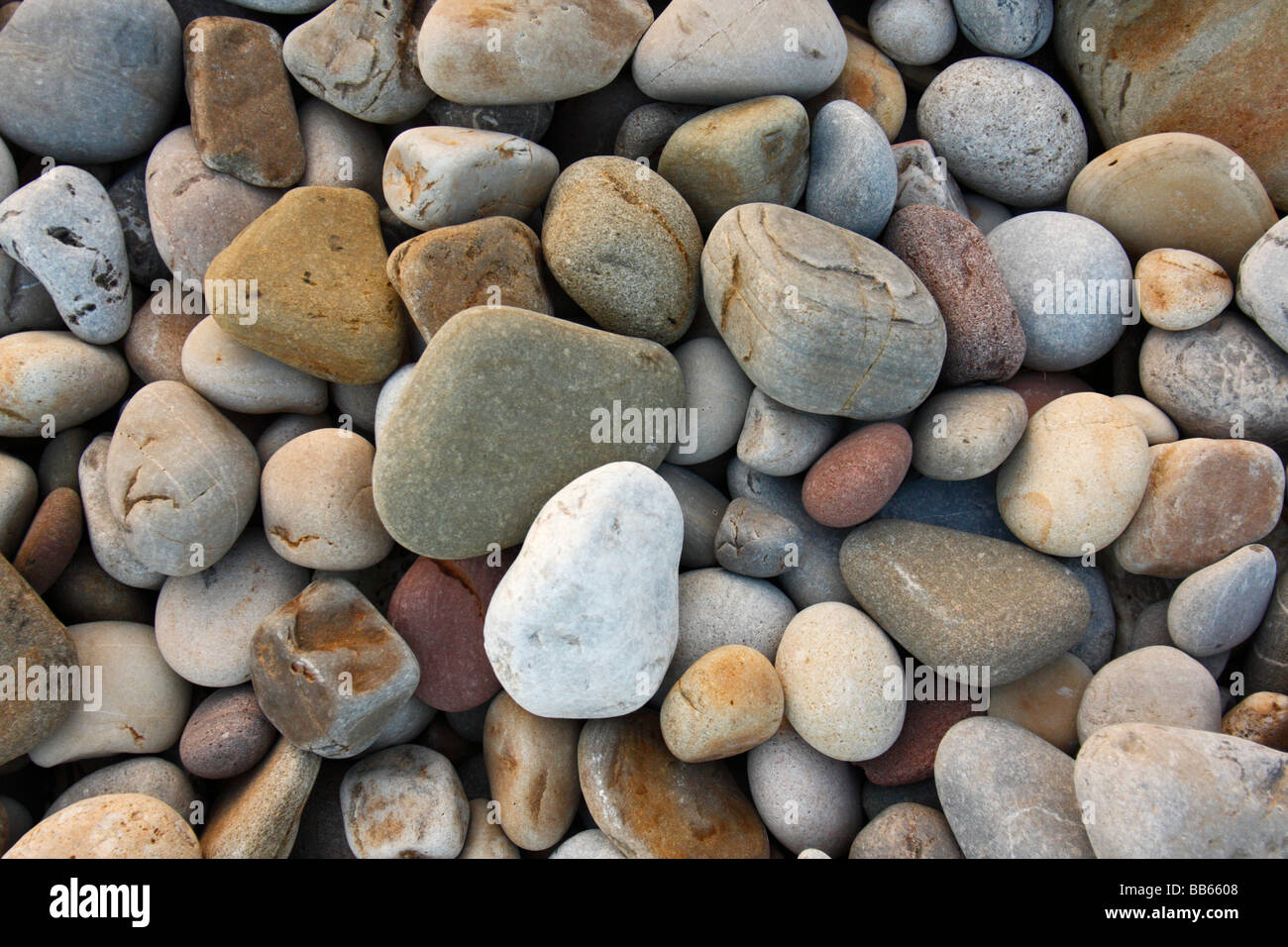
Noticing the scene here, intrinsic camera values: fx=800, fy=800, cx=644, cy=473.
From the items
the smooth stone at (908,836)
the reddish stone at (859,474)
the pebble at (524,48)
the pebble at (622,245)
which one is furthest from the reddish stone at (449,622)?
the pebble at (524,48)

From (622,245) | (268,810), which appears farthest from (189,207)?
(268,810)

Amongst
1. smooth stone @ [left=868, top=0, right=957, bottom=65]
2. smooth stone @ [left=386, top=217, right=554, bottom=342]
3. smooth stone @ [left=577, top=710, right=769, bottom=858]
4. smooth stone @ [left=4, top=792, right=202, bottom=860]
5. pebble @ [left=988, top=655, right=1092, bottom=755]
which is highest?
smooth stone @ [left=868, top=0, right=957, bottom=65]

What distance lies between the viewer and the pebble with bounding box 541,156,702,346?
8.13ft

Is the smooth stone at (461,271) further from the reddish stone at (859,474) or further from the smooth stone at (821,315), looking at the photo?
the reddish stone at (859,474)

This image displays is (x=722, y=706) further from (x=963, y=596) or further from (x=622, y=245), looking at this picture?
(x=622, y=245)

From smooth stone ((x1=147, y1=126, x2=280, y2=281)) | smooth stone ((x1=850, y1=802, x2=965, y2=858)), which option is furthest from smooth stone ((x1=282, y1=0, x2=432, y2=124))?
smooth stone ((x1=850, y1=802, x2=965, y2=858))

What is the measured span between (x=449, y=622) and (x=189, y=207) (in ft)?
5.32

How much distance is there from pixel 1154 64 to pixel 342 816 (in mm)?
3744

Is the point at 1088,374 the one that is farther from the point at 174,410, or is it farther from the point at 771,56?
the point at 174,410

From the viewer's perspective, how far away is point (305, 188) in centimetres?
262

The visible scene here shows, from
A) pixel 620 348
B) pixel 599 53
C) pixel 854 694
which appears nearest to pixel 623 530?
pixel 620 348

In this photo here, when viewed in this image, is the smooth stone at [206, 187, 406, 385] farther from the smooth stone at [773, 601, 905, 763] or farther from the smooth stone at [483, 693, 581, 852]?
the smooth stone at [773, 601, 905, 763]

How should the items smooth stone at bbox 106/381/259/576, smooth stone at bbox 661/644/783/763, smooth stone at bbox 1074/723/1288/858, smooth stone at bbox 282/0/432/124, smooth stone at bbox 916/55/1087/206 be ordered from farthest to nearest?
smooth stone at bbox 916/55/1087/206 < smooth stone at bbox 282/0/432/124 < smooth stone at bbox 106/381/259/576 < smooth stone at bbox 661/644/783/763 < smooth stone at bbox 1074/723/1288/858

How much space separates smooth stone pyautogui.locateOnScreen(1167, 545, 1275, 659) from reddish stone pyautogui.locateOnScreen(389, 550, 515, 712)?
2067 mm
